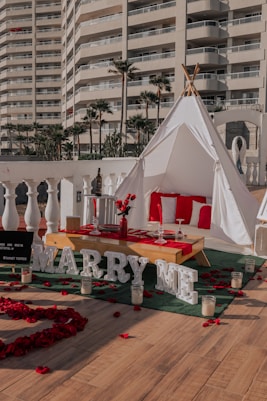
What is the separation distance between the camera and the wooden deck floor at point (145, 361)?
9.11 ft

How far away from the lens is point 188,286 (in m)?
4.62

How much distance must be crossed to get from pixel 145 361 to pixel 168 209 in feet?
20.2

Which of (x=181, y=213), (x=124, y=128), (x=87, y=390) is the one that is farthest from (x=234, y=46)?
(x=87, y=390)

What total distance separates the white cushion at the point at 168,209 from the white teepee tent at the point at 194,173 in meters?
0.52

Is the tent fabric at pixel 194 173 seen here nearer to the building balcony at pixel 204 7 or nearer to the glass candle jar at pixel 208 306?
the glass candle jar at pixel 208 306

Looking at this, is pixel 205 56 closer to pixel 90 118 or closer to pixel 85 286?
pixel 90 118

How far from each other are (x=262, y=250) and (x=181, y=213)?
2597 mm

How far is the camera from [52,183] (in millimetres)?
6688

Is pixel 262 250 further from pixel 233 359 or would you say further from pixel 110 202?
pixel 233 359

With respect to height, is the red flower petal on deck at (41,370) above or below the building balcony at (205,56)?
below

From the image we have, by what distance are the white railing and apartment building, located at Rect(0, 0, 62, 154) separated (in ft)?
173

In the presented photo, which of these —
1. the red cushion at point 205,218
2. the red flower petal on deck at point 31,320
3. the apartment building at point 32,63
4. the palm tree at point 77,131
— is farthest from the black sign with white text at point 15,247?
the apartment building at point 32,63

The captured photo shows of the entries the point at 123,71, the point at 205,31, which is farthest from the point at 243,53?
the point at 123,71

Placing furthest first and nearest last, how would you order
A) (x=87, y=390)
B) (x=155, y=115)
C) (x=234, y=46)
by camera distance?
(x=155, y=115) < (x=234, y=46) < (x=87, y=390)
